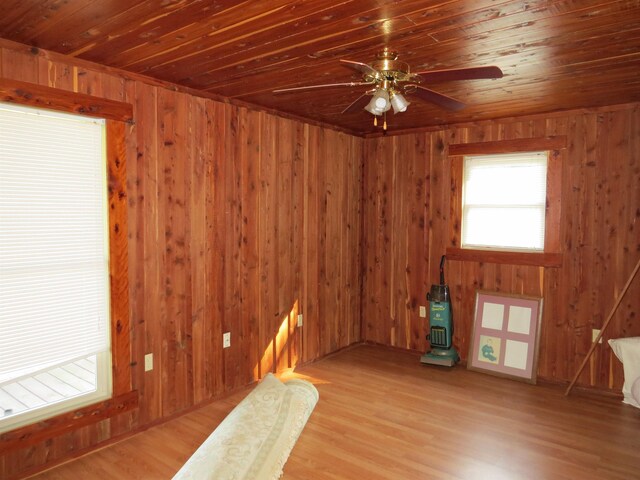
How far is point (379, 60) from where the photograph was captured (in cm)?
261

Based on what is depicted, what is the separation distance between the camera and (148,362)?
3180mm

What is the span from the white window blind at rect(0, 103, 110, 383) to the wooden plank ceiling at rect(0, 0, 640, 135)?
51cm

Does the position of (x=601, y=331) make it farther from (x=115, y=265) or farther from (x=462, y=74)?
(x=115, y=265)

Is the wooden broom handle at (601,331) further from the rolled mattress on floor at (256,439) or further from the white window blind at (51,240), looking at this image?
the white window blind at (51,240)

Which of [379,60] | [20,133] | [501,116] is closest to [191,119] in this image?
[20,133]

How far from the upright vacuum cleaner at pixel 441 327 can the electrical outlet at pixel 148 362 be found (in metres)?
2.70

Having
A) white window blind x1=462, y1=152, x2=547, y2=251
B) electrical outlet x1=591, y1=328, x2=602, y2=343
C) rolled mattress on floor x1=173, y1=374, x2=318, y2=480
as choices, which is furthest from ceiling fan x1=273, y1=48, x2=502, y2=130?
electrical outlet x1=591, y1=328, x2=602, y2=343

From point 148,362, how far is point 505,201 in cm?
352

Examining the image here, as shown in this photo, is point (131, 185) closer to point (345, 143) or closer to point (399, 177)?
point (345, 143)

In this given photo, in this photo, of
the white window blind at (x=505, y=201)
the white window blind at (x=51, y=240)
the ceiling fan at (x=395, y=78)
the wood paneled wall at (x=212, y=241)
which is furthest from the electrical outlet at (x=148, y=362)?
the white window blind at (x=505, y=201)

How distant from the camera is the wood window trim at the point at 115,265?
268cm

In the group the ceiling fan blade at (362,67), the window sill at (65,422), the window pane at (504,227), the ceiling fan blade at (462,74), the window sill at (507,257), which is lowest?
the window sill at (65,422)

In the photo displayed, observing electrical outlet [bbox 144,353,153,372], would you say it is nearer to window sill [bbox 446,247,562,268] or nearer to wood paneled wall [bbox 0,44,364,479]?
wood paneled wall [bbox 0,44,364,479]

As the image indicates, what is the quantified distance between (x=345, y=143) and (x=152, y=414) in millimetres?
3326
